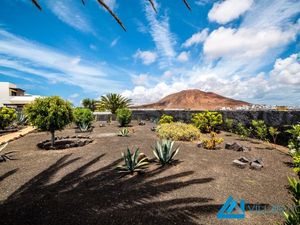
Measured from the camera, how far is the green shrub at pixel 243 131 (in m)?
9.59

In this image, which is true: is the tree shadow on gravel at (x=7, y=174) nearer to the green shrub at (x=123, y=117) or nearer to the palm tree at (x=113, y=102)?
the green shrub at (x=123, y=117)

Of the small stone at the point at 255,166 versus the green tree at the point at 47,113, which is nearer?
the small stone at the point at 255,166

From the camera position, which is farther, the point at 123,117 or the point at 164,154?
the point at 123,117

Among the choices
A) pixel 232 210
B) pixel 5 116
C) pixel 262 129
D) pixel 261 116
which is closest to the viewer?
pixel 232 210

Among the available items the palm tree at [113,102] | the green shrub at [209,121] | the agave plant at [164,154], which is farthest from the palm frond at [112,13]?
the palm tree at [113,102]

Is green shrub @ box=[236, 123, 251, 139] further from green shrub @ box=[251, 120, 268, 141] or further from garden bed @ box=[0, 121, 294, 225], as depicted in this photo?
garden bed @ box=[0, 121, 294, 225]

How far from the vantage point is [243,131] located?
33.8 ft

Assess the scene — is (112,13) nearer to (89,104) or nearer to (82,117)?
(82,117)

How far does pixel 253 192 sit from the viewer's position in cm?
391

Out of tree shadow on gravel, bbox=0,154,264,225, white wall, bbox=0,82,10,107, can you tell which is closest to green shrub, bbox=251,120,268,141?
tree shadow on gravel, bbox=0,154,264,225

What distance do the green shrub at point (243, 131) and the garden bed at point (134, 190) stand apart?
10.1 ft

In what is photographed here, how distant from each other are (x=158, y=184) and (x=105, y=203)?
52.2 inches

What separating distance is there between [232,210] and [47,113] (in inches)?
321

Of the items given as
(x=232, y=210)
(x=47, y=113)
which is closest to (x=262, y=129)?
(x=232, y=210)
